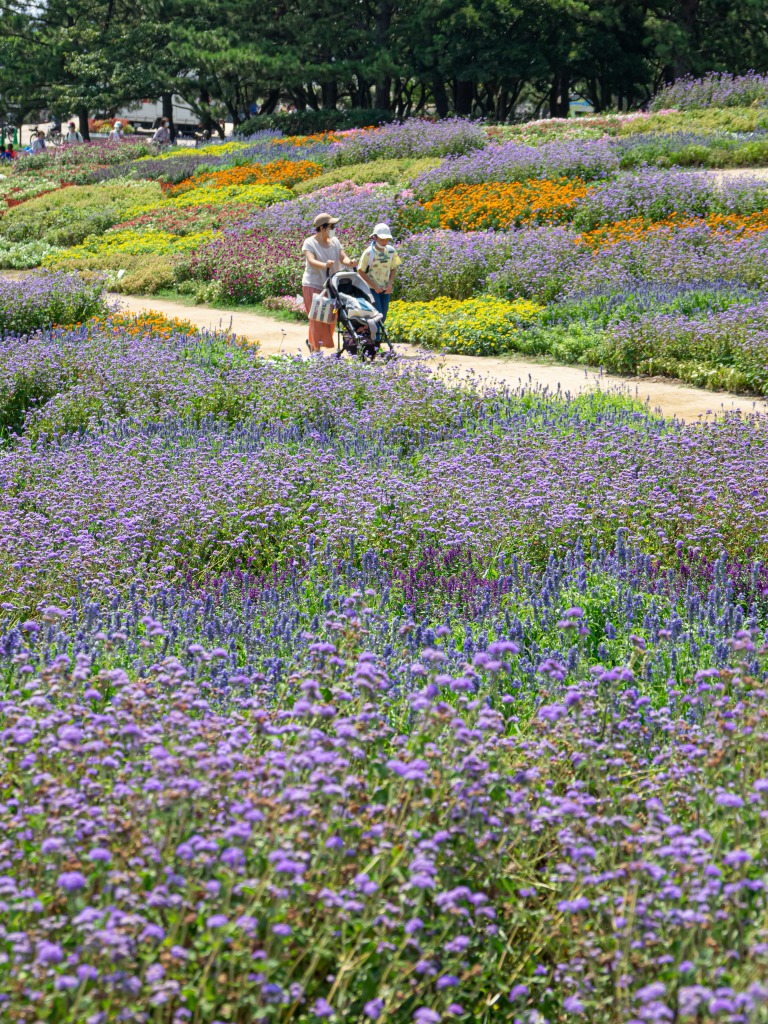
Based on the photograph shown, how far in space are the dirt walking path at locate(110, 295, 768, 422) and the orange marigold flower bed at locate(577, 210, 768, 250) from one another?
3.55 meters

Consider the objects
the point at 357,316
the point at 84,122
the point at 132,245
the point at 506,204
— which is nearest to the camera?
the point at 357,316

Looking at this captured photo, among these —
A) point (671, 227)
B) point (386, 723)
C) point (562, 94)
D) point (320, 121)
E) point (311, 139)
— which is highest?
point (562, 94)

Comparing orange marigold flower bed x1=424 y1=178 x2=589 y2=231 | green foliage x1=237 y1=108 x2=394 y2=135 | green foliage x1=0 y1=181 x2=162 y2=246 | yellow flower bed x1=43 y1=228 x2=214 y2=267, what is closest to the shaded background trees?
green foliage x1=237 y1=108 x2=394 y2=135

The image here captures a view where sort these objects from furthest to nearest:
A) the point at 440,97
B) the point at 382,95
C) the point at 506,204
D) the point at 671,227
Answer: the point at 440,97 < the point at 382,95 < the point at 506,204 < the point at 671,227

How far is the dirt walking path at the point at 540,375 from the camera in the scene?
32.0ft

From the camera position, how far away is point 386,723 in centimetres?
368

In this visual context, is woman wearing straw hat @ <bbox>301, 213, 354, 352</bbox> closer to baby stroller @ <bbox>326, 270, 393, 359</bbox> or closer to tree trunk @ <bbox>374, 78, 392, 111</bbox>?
baby stroller @ <bbox>326, 270, 393, 359</bbox>

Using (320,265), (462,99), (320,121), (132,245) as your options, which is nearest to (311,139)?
(320,121)

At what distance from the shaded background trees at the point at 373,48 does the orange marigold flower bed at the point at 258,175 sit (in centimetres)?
1074

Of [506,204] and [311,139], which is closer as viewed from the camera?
[506,204]

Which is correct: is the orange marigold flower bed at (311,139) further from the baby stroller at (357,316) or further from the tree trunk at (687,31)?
the baby stroller at (357,316)

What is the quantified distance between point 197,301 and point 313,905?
605 inches

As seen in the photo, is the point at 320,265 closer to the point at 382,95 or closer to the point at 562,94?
the point at 382,95

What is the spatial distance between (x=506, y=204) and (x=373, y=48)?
23.6 meters
